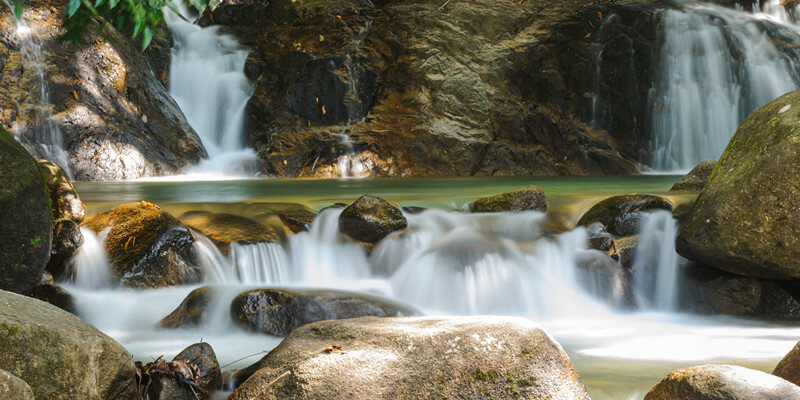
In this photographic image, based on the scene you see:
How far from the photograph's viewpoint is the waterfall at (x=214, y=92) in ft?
45.1

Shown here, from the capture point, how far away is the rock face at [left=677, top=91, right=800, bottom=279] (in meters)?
4.36

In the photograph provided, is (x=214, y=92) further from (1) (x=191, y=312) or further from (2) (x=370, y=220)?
(1) (x=191, y=312)

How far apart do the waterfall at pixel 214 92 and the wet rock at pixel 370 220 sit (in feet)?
27.2

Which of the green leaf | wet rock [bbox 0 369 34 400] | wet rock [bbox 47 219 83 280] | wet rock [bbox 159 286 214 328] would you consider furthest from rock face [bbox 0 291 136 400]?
wet rock [bbox 47 219 83 280]

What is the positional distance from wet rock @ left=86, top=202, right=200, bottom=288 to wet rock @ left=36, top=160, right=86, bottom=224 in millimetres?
198

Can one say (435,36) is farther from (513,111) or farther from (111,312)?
(111,312)

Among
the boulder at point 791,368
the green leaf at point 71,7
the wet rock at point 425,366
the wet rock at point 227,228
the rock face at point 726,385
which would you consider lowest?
the boulder at point 791,368

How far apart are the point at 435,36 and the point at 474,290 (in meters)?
11.6

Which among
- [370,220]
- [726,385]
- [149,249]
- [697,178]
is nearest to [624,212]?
[697,178]

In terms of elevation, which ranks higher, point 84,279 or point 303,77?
point 303,77

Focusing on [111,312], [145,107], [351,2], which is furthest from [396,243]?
[351,2]

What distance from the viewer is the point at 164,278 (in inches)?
191

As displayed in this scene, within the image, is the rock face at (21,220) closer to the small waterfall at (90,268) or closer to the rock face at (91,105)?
the small waterfall at (90,268)

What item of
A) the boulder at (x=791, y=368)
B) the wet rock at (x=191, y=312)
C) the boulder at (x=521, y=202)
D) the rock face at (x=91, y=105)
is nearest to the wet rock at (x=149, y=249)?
the wet rock at (x=191, y=312)
